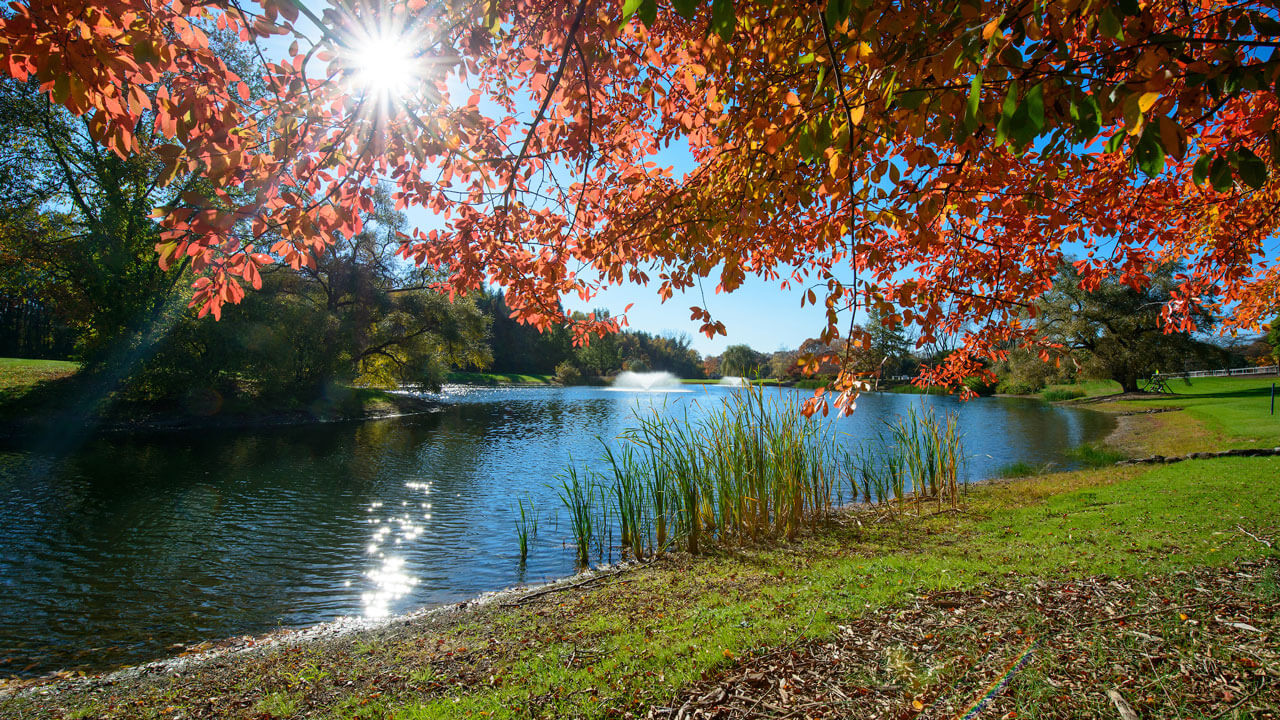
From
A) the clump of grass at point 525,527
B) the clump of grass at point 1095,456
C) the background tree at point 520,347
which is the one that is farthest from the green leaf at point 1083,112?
the background tree at point 520,347

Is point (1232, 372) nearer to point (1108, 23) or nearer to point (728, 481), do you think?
point (728, 481)

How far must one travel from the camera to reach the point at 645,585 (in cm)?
533

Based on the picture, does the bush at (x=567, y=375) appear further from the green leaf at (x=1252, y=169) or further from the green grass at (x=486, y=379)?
the green leaf at (x=1252, y=169)

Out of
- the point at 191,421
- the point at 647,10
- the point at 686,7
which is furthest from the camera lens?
the point at 191,421

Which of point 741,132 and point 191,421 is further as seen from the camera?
point 191,421

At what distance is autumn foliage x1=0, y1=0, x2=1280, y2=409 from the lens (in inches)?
69.8

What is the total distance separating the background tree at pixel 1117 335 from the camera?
29.2 metres

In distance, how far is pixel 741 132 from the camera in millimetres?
3287

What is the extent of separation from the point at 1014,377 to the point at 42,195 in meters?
46.4

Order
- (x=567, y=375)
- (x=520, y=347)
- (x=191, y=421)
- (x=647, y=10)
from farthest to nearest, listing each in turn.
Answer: (x=520, y=347) < (x=567, y=375) < (x=191, y=421) < (x=647, y=10)

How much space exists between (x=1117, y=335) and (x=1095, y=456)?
2310 centimetres

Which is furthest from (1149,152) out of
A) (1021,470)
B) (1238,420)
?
(1238,420)

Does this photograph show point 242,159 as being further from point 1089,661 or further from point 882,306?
point 1089,661

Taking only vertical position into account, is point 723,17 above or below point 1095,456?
above
